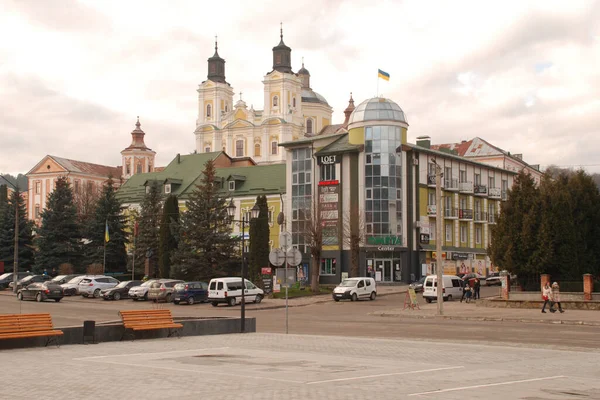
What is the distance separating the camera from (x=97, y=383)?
476 inches

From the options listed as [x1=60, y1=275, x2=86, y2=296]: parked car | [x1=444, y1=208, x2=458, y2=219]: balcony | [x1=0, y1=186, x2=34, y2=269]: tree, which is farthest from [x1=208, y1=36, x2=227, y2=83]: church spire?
[x1=60, y1=275, x2=86, y2=296]: parked car

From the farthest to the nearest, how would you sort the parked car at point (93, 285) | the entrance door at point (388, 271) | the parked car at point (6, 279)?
1. the entrance door at point (388, 271)
2. the parked car at point (6, 279)
3. the parked car at point (93, 285)

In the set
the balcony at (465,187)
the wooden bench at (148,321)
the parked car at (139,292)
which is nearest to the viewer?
the wooden bench at (148,321)

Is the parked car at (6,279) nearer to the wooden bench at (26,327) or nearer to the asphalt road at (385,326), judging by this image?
the asphalt road at (385,326)

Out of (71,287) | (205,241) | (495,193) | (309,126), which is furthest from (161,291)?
(309,126)

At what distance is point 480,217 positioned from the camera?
81500mm

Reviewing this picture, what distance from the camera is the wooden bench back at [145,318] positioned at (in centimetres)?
2118

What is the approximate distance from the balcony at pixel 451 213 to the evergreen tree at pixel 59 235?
126 ft

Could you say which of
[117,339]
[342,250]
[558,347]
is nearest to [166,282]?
[342,250]

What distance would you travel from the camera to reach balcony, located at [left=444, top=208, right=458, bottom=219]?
2965 inches

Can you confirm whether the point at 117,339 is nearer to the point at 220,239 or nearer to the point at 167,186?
the point at 220,239

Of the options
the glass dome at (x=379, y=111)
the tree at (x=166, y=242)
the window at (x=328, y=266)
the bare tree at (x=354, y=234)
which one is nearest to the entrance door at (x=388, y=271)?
the bare tree at (x=354, y=234)

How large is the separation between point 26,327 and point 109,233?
57867 mm

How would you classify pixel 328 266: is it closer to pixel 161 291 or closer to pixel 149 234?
pixel 149 234
